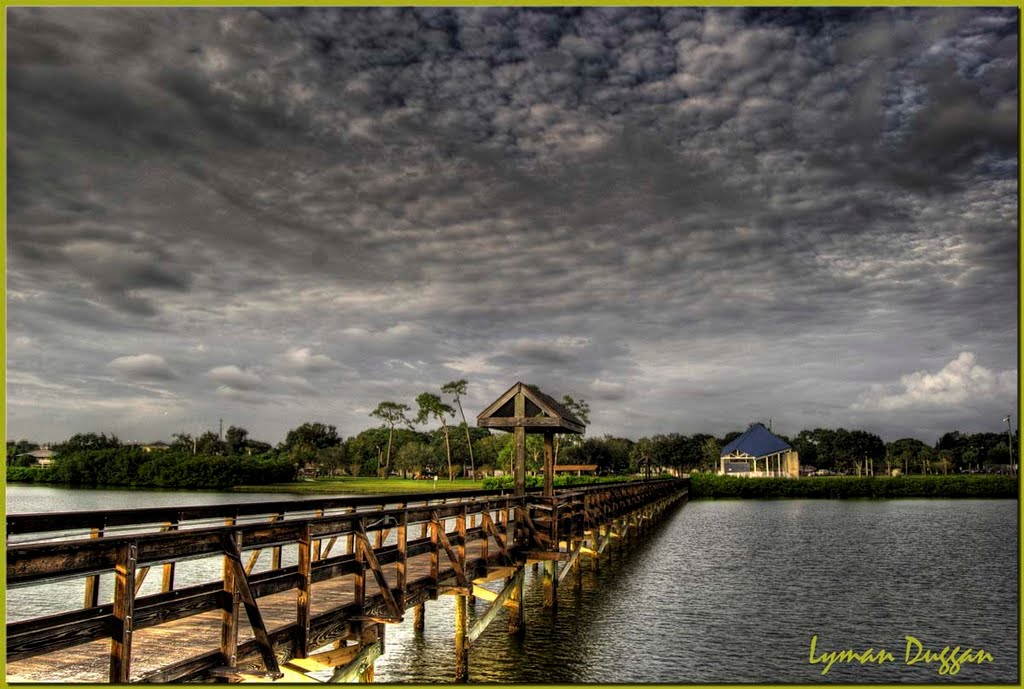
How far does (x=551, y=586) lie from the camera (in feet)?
66.6

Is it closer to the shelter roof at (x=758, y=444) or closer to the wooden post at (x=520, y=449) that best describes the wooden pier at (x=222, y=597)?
the wooden post at (x=520, y=449)

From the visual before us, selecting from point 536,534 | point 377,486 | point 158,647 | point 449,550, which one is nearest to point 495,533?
point 536,534

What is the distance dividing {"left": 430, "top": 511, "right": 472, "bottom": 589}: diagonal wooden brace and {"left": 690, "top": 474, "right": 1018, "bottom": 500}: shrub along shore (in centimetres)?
7695

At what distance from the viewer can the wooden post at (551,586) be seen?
20281mm

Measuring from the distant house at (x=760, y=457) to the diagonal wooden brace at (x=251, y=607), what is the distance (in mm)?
104111

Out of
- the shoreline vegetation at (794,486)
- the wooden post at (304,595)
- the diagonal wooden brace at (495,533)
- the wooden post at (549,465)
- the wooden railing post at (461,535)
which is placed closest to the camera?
the wooden post at (304,595)

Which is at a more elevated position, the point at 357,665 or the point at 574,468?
the point at 574,468

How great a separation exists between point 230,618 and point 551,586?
1424 centimetres

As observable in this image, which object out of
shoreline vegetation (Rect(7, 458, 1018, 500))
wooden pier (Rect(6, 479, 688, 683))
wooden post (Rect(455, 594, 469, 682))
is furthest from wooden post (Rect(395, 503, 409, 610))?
shoreline vegetation (Rect(7, 458, 1018, 500))

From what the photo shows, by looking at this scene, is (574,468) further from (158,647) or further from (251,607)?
(251,607)

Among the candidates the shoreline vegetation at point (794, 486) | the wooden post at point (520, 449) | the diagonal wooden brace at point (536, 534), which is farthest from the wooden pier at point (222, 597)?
the shoreline vegetation at point (794, 486)

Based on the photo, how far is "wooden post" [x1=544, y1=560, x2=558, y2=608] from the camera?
66.5 feet

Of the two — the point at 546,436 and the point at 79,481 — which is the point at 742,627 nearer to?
the point at 546,436

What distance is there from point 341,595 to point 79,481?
105 m
